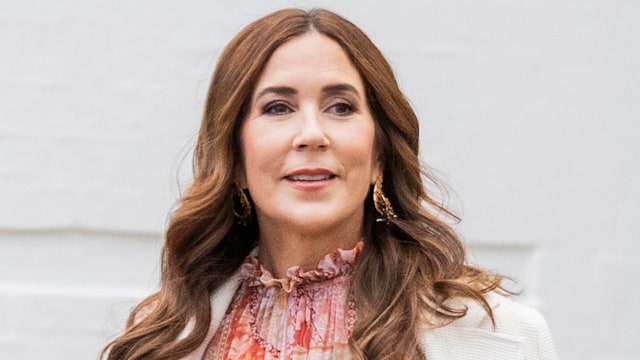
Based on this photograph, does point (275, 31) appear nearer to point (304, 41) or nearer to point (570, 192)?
point (304, 41)

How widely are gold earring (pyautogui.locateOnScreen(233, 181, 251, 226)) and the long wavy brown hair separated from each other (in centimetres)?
1

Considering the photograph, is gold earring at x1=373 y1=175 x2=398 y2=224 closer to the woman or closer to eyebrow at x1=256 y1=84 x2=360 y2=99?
the woman

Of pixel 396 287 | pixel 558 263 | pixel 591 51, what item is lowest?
pixel 558 263

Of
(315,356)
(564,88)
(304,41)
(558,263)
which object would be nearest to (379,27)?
(564,88)

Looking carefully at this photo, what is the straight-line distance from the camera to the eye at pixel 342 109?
3.52 metres

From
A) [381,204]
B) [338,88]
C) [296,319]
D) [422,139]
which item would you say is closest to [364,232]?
[381,204]

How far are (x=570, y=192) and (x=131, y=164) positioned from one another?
1361 mm

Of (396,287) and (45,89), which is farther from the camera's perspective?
(45,89)

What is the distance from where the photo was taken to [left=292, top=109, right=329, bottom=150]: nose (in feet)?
11.2

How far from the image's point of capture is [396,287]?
3541mm

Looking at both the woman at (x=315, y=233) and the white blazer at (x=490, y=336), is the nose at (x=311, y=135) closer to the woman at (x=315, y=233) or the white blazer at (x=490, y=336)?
the woman at (x=315, y=233)

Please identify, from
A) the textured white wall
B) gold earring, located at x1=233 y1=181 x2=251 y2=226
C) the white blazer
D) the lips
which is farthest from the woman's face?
the textured white wall

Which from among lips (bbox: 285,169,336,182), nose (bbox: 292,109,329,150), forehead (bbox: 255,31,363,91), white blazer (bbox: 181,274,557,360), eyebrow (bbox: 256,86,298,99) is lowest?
white blazer (bbox: 181,274,557,360)

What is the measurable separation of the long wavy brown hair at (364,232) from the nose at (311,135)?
179mm
